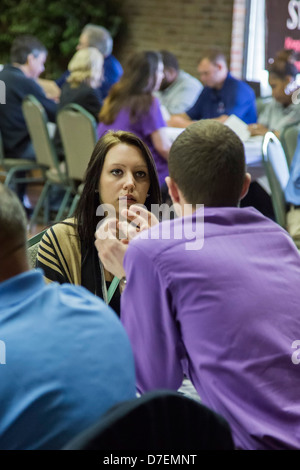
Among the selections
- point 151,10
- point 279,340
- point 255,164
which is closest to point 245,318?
point 279,340

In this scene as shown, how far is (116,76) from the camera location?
718 centimetres

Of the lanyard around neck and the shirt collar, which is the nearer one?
the shirt collar

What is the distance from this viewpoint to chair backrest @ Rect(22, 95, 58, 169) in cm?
548

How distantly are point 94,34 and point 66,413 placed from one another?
19.7ft

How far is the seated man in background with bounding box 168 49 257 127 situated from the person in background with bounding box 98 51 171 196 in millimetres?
1519

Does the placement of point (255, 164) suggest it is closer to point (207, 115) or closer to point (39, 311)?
point (207, 115)

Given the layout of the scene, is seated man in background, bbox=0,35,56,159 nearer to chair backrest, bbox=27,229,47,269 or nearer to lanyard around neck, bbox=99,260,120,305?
chair backrest, bbox=27,229,47,269

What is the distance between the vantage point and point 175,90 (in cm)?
672

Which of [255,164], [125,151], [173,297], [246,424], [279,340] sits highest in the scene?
[125,151]

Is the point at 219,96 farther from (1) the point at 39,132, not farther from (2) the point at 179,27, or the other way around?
(2) the point at 179,27

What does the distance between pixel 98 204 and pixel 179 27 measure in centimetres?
670
